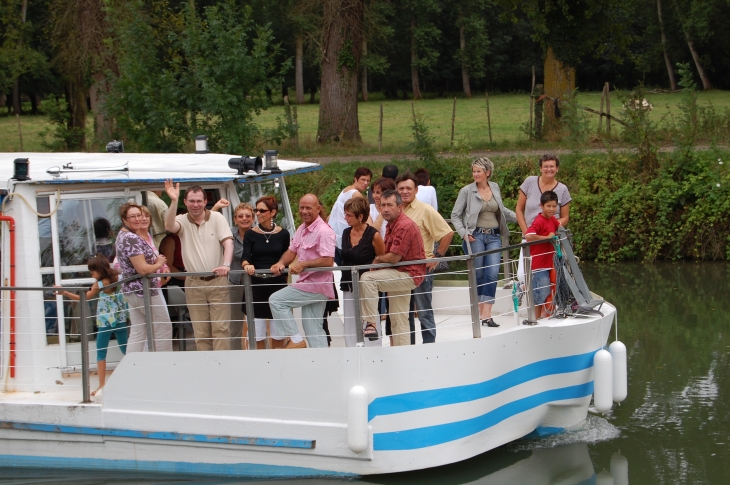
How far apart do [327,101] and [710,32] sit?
2976 centimetres

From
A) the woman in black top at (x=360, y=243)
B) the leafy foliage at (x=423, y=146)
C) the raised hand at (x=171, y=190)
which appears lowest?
the woman in black top at (x=360, y=243)

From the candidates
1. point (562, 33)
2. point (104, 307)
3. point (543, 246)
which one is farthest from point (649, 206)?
point (104, 307)

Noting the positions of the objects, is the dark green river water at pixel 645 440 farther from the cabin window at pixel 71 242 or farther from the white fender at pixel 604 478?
the cabin window at pixel 71 242

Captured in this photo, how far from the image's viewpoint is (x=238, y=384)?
23.8 feet

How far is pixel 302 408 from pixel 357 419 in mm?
471

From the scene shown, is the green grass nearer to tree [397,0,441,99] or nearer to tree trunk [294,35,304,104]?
tree [397,0,441,99]

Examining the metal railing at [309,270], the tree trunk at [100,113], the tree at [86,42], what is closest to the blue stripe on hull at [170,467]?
the metal railing at [309,270]

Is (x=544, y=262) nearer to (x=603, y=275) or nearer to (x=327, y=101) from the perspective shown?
(x=603, y=275)

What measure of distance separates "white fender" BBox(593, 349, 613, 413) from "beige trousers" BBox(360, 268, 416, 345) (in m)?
1.63

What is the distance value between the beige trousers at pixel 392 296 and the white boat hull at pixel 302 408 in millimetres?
439

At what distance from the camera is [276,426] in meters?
7.21

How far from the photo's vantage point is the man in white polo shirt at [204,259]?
7527 millimetres

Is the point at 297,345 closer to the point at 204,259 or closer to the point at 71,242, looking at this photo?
the point at 204,259

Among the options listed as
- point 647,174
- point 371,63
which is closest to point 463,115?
point 371,63
